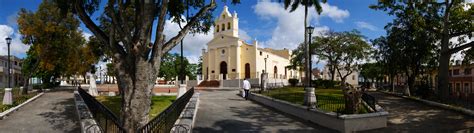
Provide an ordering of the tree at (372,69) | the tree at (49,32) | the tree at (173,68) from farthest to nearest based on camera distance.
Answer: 1. the tree at (173,68)
2. the tree at (372,69)
3. the tree at (49,32)

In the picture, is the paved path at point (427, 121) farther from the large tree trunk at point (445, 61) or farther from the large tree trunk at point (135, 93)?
the large tree trunk at point (135, 93)

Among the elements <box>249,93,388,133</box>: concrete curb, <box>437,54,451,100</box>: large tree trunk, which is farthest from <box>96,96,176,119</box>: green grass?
<box>437,54,451,100</box>: large tree trunk

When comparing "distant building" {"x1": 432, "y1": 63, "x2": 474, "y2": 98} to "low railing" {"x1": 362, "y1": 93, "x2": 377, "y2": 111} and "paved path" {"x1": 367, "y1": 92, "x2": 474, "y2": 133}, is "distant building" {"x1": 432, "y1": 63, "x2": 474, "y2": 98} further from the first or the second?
"low railing" {"x1": 362, "y1": 93, "x2": 377, "y2": 111}

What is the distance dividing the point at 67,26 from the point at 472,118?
87.1 feet

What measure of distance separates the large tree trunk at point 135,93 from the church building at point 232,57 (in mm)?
41429

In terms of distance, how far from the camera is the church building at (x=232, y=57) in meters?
53.2

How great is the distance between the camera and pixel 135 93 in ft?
26.6

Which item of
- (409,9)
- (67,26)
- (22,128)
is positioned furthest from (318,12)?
(22,128)

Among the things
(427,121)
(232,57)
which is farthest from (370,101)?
(232,57)

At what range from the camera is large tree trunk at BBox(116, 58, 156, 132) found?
8.09 metres

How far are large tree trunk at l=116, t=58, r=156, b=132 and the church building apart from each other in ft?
136

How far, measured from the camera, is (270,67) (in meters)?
57.8

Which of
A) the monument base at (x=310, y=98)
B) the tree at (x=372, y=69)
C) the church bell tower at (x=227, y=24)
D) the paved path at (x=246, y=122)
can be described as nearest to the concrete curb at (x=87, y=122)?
the paved path at (x=246, y=122)

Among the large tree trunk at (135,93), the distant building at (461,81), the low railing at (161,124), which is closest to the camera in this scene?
the low railing at (161,124)
